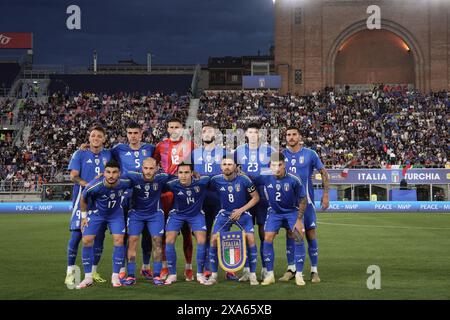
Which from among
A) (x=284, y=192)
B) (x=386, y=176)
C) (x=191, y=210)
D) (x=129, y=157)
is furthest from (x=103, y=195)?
(x=386, y=176)

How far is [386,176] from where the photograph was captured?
118 ft

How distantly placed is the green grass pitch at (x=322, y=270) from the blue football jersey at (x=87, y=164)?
1.77 meters

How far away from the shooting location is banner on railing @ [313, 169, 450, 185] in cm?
A: 3591

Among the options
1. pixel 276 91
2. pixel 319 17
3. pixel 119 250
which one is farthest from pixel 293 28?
pixel 119 250

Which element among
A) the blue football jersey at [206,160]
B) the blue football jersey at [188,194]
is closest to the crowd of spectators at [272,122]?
the blue football jersey at [206,160]

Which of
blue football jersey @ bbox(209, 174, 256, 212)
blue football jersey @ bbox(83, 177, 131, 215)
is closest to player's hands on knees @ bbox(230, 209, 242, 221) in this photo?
blue football jersey @ bbox(209, 174, 256, 212)

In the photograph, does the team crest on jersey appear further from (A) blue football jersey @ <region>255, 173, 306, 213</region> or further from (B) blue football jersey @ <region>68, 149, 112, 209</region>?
(B) blue football jersey @ <region>68, 149, 112, 209</region>

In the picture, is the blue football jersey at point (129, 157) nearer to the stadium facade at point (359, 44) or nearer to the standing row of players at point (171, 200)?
the standing row of players at point (171, 200)

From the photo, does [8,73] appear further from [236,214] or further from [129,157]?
[236,214]

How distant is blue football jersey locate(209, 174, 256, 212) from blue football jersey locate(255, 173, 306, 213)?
11.4 inches

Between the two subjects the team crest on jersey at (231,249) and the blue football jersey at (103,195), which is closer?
the blue football jersey at (103,195)

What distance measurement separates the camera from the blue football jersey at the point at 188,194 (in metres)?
10.6

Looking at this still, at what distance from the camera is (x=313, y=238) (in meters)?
10.9

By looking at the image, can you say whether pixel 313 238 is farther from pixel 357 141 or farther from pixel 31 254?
pixel 357 141
